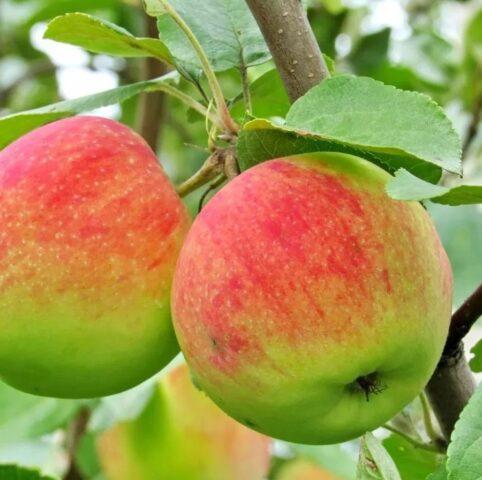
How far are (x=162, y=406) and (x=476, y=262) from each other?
0.54 meters

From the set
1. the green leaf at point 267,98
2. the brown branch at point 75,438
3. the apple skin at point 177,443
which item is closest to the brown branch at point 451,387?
the green leaf at point 267,98

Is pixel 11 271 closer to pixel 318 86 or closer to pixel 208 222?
pixel 208 222

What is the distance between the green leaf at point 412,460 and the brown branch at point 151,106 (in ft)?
2.81

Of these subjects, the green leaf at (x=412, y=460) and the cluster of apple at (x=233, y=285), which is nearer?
the cluster of apple at (x=233, y=285)

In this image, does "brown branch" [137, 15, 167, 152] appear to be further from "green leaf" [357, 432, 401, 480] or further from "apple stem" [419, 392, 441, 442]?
"green leaf" [357, 432, 401, 480]

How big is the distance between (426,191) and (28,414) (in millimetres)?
846

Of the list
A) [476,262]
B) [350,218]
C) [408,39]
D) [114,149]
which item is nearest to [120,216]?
[114,149]

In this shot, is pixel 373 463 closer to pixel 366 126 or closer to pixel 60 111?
pixel 366 126

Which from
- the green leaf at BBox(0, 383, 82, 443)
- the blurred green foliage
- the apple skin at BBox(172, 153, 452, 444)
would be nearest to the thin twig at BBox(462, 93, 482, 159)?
the blurred green foliage

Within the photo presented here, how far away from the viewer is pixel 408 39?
6.81 feet

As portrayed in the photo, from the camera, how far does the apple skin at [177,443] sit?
1292 millimetres

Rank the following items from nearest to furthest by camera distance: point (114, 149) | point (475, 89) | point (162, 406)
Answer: point (114, 149) → point (162, 406) → point (475, 89)

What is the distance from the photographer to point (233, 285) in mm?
719

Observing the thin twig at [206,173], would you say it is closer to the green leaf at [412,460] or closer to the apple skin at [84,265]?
the apple skin at [84,265]
